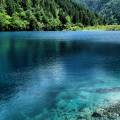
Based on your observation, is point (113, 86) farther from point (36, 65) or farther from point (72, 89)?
point (36, 65)

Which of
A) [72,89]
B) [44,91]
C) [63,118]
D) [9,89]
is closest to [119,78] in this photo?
[72,89]

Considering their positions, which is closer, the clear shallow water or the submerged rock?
the clear shallow water

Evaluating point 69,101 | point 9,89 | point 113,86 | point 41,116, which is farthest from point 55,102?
point 113,86

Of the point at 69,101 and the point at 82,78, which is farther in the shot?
the point at 82,78

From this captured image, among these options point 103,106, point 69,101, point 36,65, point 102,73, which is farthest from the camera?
point 36,65

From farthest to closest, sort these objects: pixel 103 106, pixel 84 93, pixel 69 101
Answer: pixel 84 93, pixel 69 101, pixel 103 106

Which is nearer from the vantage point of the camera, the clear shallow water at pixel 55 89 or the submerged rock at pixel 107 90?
the clear shallow water at pixel 55 89

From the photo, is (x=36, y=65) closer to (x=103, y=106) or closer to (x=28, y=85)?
(x=28, y=85)

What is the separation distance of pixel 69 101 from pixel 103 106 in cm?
489

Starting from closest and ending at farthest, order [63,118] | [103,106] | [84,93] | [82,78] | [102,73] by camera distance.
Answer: [63,118] → [103,106] → [84,93] → [82,78] → [102,73]

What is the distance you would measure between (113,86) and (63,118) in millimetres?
17442

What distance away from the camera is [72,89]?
150 feet

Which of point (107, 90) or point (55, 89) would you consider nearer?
point (107, 90)

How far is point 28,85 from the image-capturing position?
157 ft
